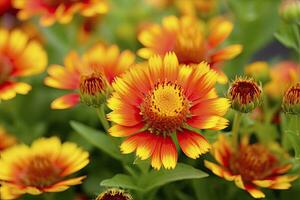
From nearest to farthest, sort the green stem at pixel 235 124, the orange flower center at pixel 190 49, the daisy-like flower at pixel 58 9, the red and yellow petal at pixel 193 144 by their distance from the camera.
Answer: the red and yellow petal at pixel 193 144 < the green stem at pixel 235 124 < the orange flower center at pixel 190 49 < the daisy-like flower at pixel 58 9

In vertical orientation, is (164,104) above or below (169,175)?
above

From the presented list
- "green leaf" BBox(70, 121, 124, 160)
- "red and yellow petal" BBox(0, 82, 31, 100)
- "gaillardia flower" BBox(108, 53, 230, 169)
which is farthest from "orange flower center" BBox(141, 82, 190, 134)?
"red and yellow petal" BBox(0, 82, 31, 100)

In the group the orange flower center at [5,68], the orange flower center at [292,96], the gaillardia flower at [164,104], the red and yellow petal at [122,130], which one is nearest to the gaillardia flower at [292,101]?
the orange flower center at [292,96]

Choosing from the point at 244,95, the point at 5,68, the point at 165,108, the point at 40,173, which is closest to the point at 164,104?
the point at 165,108

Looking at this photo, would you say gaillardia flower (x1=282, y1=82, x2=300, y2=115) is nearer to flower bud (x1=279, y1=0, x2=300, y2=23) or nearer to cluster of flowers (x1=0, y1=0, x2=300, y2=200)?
cluster of flowers (x1=0, y1=0, x2=300, y2=200)

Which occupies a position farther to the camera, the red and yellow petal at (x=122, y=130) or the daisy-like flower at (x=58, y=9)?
the daisy-like flower at (x=58, y=9)

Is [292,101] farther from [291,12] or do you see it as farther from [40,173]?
[40,173]

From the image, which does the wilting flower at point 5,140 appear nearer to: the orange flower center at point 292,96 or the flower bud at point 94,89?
the flower bud at point 94,89
